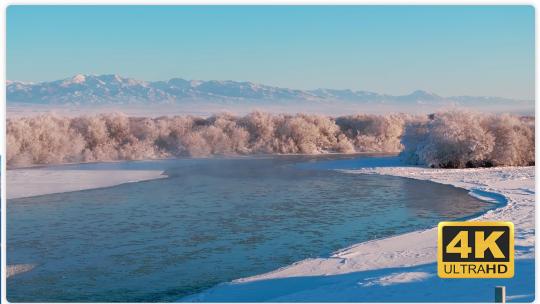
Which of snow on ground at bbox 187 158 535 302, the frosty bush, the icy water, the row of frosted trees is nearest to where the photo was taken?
snow on ground at bbox 187 158 535 302

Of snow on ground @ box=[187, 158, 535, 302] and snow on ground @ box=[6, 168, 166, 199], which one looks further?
snow on ground @ box=[6, 168, 166, 199]

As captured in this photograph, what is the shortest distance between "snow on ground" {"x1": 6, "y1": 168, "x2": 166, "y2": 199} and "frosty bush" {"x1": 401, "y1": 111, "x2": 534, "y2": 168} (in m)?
7.42

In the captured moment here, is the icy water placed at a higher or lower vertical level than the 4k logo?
lower

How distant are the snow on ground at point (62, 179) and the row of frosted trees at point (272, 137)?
10.6 ft

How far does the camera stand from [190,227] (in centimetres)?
830

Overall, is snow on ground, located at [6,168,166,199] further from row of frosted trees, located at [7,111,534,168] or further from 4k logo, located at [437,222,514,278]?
4k logo, located at [437,222,514,278]

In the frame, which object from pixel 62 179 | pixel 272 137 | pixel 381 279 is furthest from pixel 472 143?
pixel 381 279

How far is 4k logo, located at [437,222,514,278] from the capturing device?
2553mm

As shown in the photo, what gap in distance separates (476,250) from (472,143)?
1522 cm

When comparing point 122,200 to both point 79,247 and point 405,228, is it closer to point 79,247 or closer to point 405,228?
point 79,247

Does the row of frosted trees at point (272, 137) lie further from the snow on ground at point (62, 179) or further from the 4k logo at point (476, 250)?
the 4k logo at point (476, 250)

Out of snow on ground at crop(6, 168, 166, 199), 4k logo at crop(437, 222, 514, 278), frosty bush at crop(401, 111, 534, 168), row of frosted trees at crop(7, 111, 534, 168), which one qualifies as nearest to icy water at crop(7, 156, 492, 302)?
snow on ground at crop(6, 168, 166, 199)

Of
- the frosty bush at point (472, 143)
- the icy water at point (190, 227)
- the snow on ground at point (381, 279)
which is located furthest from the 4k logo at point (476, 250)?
the frosty bush at point (472, 143)

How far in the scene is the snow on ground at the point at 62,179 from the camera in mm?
12141
